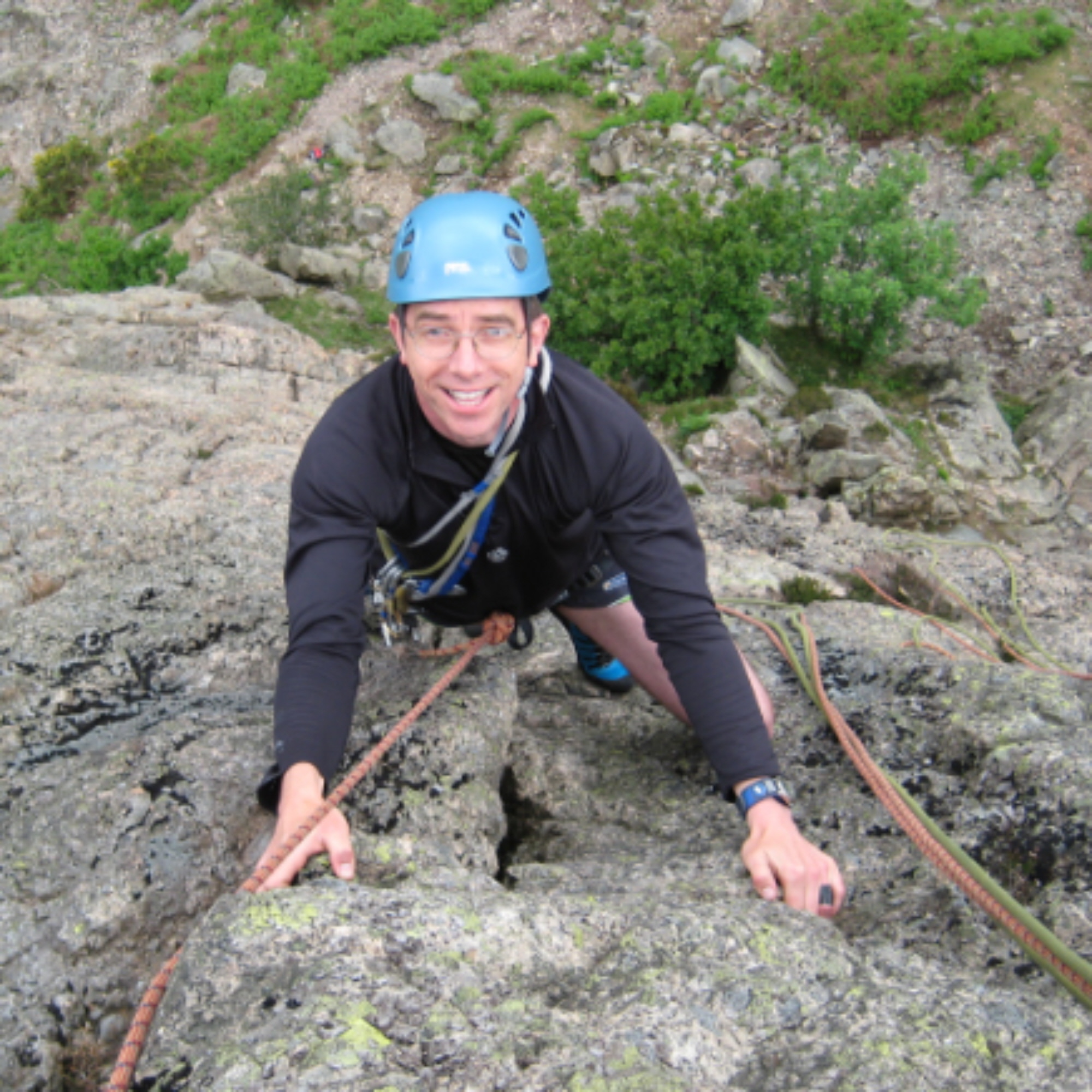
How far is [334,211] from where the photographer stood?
933 inches

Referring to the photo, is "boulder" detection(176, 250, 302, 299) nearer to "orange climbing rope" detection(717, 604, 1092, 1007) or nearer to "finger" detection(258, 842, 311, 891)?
Answer: "orange climbing rope" detection(717, 604, 1092, 1007)

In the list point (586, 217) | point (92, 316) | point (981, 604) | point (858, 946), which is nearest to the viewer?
point (858, 946)

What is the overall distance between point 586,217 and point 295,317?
7.98m

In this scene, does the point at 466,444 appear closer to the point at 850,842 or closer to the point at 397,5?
the point at 850,842

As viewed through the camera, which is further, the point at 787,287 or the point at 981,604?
the point at 787,287

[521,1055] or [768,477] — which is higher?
[521,1055]

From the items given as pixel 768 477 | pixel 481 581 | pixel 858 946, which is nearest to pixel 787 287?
pixel 768 477

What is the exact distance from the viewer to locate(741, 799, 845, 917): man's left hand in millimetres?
2666

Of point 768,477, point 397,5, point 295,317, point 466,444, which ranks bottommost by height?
point 768,477

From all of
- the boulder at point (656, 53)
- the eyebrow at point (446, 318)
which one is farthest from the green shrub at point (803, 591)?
the boulder at point (656, 53)

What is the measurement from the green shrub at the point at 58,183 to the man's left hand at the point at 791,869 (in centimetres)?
3308

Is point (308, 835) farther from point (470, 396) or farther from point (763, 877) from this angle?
point (470, 396)

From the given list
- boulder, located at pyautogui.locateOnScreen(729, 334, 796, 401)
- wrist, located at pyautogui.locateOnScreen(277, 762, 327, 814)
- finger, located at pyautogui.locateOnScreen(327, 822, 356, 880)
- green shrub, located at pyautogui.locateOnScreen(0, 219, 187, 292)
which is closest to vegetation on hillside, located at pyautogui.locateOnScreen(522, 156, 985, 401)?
boulder, located at pyautogui.locateOnScreen(729, 334, 796, 401)

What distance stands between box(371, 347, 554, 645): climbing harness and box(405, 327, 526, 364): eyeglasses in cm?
16
